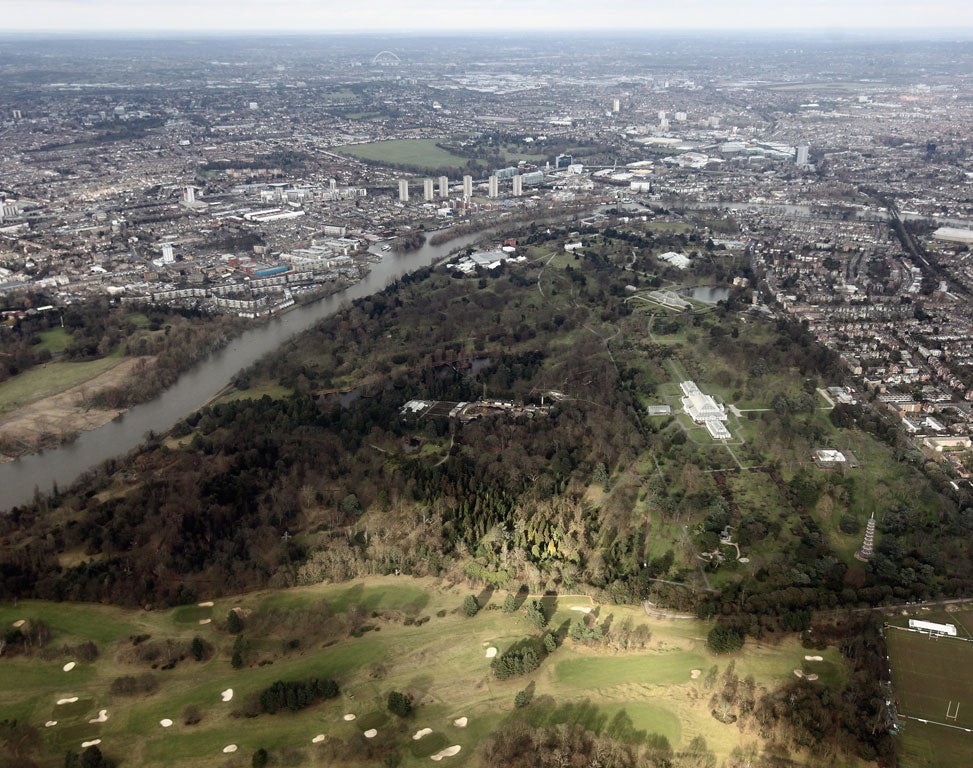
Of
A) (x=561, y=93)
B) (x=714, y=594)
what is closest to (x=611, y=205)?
(x=714, y=594)

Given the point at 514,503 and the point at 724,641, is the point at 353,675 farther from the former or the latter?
the point at 724,641

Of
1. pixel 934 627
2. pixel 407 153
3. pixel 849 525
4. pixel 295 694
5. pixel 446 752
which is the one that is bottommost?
pixel 446 752

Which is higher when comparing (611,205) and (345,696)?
(611,205)

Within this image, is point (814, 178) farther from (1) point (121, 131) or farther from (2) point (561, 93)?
(1) point (121, 131)

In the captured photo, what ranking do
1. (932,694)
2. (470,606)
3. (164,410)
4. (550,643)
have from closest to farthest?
(932,694) → (550,643) → (470,606) → (164,410)

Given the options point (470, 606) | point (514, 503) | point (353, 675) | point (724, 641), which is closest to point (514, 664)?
point (470, 606)

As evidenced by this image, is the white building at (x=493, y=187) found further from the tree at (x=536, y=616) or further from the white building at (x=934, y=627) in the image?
the white building at (x=934, y=627)

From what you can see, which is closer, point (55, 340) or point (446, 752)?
point (446, 752)
